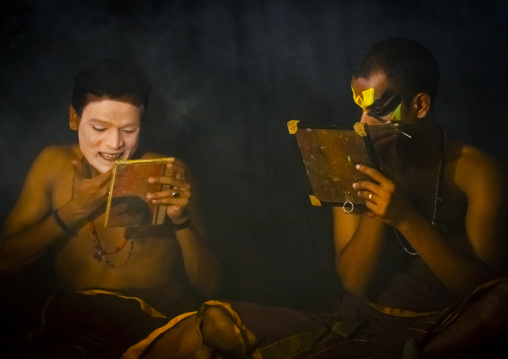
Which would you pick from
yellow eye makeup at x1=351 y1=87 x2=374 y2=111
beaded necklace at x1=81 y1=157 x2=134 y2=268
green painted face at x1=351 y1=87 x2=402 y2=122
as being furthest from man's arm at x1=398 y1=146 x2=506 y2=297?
beaded necklace at x1=81 y1=157 x2=134 y2=268

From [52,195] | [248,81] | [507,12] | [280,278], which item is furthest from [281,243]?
[507,12]

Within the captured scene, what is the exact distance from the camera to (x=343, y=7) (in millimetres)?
3070

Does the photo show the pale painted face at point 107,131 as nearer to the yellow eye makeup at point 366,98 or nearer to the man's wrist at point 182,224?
the man's wrist at point 182,224

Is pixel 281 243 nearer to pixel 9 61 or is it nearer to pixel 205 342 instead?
pixel 205 342

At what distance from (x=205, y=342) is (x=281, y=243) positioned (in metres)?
0.82

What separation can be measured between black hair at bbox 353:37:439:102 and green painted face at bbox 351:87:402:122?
3 centimetres

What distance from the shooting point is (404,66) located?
2615 mm

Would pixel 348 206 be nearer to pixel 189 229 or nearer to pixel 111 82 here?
pixel 189 229

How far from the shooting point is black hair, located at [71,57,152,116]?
2854 mm

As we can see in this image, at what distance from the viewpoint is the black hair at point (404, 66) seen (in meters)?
2.59

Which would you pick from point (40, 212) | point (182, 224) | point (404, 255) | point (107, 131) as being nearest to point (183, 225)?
point (182, 224)

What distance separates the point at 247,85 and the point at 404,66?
0.80m

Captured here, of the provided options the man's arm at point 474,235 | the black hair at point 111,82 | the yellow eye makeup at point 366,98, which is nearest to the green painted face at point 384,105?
the yellow eye makeup at point 366,98

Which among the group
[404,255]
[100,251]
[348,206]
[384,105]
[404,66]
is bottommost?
[404,255]
